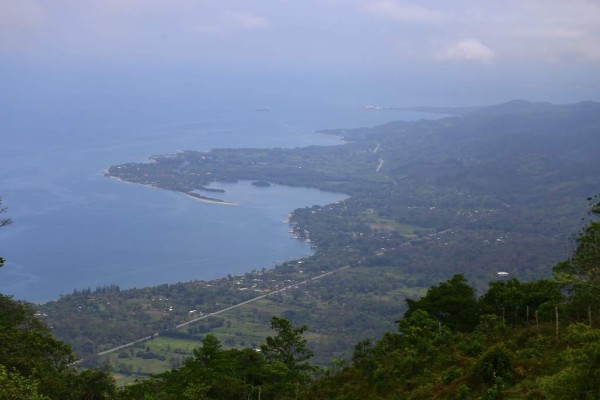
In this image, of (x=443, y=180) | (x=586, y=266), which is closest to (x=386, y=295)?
(x=586, y=266)

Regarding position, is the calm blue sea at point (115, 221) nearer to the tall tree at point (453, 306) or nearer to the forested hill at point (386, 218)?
the forested hill at point (386, 218)

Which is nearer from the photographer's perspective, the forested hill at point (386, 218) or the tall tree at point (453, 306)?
the tall tree at point (453, 306)

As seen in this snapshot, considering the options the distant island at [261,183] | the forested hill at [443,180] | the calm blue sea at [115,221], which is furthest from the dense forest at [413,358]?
the distant island at [261,183]

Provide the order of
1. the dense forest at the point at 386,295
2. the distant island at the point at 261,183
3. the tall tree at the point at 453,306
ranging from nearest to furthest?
the dense forest at the point at 386,295 → the tall tree at the point at 453,306 → the distant island at the point at 261,183

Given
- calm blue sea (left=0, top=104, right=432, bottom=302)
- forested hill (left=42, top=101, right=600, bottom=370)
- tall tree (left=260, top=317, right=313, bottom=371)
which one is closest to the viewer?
tall tree (left=260, top=317, right=313, bottom=371)

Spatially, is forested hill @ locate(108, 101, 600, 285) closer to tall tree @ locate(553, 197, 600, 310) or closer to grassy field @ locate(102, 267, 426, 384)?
grassy field @ locate(102, 267, 426, 384)

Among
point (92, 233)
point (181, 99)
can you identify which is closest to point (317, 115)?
point (181, 99)

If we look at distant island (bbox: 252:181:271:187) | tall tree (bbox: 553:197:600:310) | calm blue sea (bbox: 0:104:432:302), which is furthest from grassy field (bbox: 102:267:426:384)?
distant island (bbox: 252:181:271:187)
